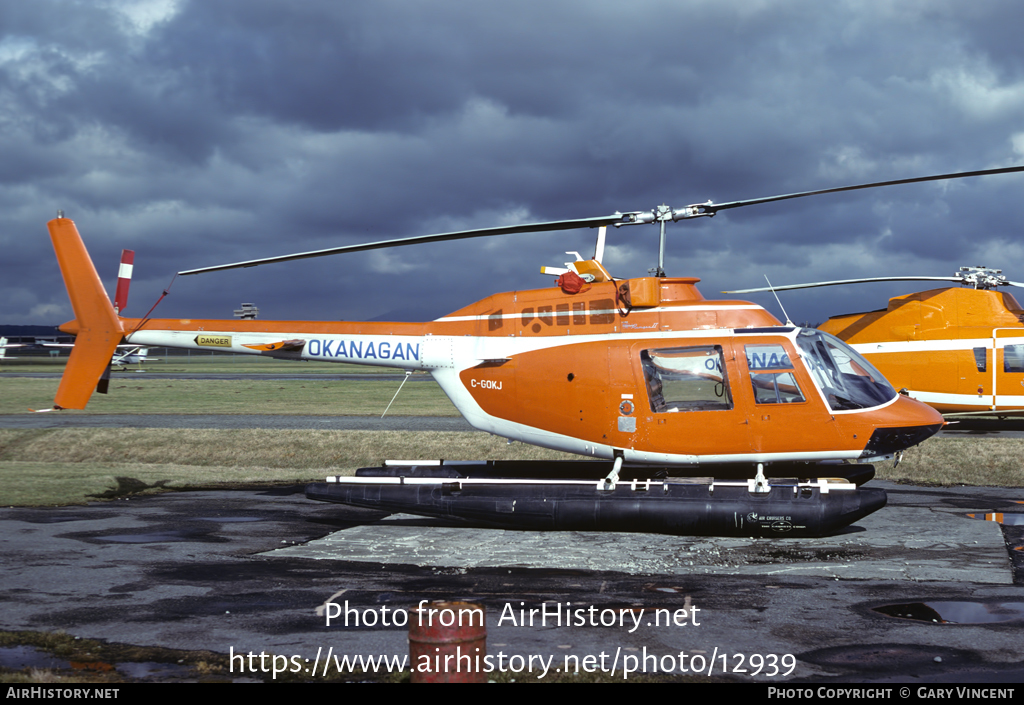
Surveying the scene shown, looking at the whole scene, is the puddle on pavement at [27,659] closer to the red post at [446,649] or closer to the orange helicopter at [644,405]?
the red post at [446,649]

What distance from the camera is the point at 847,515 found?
10609 millimetres

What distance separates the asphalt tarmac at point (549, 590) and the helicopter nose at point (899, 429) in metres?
1.26

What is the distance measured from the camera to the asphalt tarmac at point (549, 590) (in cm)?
652

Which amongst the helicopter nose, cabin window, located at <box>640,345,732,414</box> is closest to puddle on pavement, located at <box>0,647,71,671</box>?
cabin window, located at <box>640,345,732,414</box>

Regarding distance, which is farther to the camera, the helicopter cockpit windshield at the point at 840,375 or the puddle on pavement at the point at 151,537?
the helicopter cockpit windshield at the point at 840,375

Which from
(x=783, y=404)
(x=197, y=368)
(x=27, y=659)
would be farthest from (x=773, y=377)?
(x=197, y=368)

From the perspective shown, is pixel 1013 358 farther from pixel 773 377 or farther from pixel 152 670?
pixel 152 670

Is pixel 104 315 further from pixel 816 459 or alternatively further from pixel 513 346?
pixel 816 459

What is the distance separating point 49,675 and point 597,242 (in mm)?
8783

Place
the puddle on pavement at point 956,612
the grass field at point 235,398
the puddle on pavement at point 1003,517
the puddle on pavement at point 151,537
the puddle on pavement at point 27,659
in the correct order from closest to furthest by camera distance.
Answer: the puddle on pavement at point 27,659 → the puddle on pavement at point 956,612 → the puddle on pavement at point 151,537 → the puddle on pavement at point 1003,517 → the grass field at point 235,398

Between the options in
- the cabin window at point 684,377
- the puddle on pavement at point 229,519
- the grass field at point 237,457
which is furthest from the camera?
the grass field at point 237,457

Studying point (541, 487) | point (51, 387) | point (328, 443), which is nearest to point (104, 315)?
point (328, 443)

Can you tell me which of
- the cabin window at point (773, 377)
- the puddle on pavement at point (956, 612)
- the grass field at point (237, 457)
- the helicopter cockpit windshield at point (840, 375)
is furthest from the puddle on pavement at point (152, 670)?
the grass field at point (237, 457)

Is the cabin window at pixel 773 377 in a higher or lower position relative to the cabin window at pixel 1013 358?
lower
